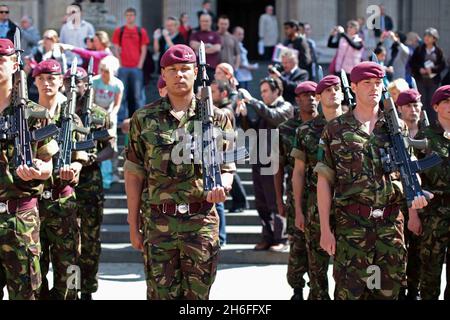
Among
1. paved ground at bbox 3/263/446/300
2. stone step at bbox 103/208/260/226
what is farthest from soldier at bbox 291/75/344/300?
stone step at bbox 103/208/260/226

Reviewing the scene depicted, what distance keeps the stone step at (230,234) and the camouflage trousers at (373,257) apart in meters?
4.56

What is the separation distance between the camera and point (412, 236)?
8.44 meters

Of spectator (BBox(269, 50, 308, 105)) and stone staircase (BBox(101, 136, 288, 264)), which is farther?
spectator (BBox(269, 50, 308, 105))

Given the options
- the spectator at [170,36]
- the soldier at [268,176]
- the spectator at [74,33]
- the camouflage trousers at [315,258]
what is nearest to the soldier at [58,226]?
the camouflage trousers at [315,258]

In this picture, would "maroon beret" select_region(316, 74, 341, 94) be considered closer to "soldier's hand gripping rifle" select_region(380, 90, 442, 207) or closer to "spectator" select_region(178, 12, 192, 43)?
"soldier's hand gripping rifle" select_region(380, 90, 442, 207)

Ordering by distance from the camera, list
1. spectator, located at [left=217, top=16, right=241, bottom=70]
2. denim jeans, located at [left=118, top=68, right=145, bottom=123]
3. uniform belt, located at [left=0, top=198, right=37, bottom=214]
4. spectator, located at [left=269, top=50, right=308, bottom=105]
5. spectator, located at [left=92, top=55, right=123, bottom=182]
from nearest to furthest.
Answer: uniform belt, located at [left=0, top=198, right=37, bottom=214] → spectator, located at [left=92, top=55, right=123, bottom=182] → spectator, located at [left=269, top=50, right=308, bottom=105] → denim jeans, located at [left=118, top=68, right=145, bottom=123] → spectator, located at [left=217, top=16, right=241, bottom=70]

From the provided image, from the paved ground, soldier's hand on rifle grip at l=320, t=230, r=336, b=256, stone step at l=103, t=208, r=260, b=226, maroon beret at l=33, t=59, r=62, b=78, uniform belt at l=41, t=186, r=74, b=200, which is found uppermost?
maroon beret at l=33, t=59, r=62, b=78

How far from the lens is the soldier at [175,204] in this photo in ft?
21.4

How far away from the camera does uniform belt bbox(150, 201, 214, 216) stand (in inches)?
257

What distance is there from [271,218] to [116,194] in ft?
9.08

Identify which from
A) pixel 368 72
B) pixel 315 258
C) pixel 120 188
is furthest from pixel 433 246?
pixel 120 188

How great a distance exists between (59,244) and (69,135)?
0.86 metres

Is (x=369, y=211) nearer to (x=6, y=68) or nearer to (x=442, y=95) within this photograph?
(x=442, y=95)

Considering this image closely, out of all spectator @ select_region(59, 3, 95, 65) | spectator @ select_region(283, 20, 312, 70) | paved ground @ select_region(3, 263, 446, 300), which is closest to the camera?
paved ground @ select_region(3, 263, 446, 300)
